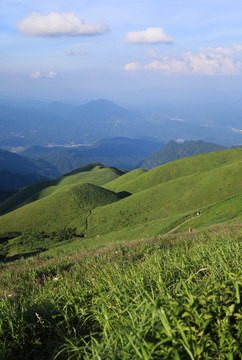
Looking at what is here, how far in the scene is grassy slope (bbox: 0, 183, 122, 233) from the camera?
251 feet

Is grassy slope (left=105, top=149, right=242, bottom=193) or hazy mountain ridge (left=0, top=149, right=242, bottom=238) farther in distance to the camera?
grassy slope (left=105, top=149, right=242, bottom=193)

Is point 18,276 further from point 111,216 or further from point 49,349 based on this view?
point 111,216

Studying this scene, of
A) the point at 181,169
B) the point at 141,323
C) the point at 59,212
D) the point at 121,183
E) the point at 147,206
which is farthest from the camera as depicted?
the point at 121,183

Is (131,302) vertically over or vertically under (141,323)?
under

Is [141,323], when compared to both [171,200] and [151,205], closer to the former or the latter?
[171,200]

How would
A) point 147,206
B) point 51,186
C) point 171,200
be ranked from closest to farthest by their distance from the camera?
point 171,200 < point 147,206 < point 51,186

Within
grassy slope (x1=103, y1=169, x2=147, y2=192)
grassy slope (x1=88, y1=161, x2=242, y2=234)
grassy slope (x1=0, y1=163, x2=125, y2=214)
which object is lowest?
grassy slope (x1=88, y1=161, x2=242, y2=234)

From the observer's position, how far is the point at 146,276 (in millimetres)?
5793

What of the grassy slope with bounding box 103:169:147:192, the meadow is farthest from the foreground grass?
the grassy slope with bounding box 103:169:147:192

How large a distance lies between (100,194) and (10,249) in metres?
37.8

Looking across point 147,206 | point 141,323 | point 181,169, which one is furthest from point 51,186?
point 141,323

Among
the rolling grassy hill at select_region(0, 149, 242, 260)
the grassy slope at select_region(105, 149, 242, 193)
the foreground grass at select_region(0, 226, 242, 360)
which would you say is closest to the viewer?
the foreground grass at select_region(0, 226, 242, 360)

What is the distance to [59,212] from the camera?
83.4 metres

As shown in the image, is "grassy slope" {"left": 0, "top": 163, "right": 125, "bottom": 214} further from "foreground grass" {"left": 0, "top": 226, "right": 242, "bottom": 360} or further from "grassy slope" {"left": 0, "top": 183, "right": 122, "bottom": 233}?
"foreground grass" {"left": 0, "top": 226, "right": 242, "bottom": 360}
